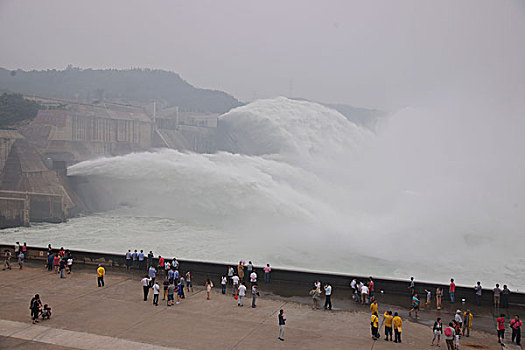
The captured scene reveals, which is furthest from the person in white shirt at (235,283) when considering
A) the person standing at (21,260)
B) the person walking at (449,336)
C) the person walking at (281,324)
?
the person standing at (21,260)

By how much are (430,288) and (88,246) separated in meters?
19.3

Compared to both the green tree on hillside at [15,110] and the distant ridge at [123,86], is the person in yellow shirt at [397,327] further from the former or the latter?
the distant ridge at [123,86]

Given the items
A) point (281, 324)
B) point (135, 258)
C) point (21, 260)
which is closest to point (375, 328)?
point (281, 324)

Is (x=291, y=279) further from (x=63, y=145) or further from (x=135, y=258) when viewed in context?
(x=63, y=145)

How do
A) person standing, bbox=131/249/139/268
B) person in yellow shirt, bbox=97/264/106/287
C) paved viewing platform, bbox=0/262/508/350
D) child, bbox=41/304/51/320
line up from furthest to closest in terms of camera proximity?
1. person standing, bbox=131/249/139/268
2. person in yellow shirt, bbox=97/264/106/287
3. child, bbox=41/304/51/320
4. paved viewing platform, bbox=0/262/508/350

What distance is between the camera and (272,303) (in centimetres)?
1201

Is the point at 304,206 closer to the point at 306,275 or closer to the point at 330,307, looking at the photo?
the point at 306,275

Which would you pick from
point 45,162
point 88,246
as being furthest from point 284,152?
point 88,246

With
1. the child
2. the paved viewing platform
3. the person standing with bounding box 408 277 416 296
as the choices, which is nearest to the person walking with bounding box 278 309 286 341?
the paved viewing platform

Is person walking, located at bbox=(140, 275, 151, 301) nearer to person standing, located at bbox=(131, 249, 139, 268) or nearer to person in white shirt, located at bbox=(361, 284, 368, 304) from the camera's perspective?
person standing, located at bbox=(131, 249, 139, 268)

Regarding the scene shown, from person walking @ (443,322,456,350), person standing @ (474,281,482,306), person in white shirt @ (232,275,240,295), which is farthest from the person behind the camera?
person in white shirt @ (232,275,240,295)

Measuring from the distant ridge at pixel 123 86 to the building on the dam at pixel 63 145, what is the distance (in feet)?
233

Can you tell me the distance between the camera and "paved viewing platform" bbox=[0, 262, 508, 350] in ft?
30.0

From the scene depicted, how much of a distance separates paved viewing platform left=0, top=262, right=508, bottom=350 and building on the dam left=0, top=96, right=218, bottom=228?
22063 millimetres
